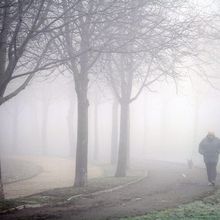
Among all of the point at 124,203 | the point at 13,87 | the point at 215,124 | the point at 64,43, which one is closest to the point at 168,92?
the point at 215,124

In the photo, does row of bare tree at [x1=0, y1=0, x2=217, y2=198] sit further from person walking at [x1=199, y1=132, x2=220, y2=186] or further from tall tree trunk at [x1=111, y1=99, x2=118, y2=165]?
tall tree trunk at [x1=111, y1=99, x2=118, y2=165]

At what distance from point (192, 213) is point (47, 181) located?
13.4 meters

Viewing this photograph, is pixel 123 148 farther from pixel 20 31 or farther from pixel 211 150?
pixel 20 31

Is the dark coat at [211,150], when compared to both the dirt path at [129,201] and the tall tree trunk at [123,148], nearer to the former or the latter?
the dirt path at [129,201]

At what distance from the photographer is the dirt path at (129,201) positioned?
11.3 meters

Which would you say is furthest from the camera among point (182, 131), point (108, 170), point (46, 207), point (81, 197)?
point (182, 131)

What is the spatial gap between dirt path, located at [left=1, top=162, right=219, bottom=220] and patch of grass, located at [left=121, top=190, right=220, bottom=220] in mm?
606

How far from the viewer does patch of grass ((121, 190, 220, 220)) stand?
10438 millimetres

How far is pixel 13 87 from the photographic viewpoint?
144 feet

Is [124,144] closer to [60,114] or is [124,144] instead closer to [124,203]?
[124,203]

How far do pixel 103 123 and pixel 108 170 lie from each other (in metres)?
43.7

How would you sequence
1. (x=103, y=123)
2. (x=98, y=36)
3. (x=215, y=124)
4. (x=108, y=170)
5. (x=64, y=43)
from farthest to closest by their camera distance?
(x=103, y=123) < (x=215, y=124) < (x=108, y=170) < (x=64, y=43) < (x=98, y=36)

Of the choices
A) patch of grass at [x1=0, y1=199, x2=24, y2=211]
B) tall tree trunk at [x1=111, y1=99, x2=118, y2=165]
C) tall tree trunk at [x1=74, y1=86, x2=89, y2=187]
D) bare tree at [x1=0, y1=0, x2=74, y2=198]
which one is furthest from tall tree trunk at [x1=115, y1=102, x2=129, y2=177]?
patch of grass at [x1=0, y1=199, x2=24, y2=211]

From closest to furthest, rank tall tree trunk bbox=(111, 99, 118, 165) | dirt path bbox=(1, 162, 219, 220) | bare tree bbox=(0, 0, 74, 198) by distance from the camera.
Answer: dirt path bbox=(1, 162, 219, 220) → bare tree bbox=(0, 0, 74, 198) → tall tree trunk bbox=(111, 99, 118, 165)
